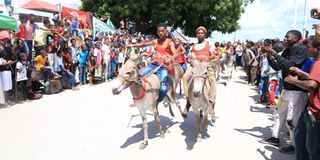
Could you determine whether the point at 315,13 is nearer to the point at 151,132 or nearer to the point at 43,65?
the point at 151,132

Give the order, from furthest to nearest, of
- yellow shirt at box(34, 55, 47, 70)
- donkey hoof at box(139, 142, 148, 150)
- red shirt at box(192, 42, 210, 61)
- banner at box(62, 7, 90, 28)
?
→ banner at box(62, 7, 90, 28) → yellow shirt at box(34, 55, 47, 70) → red shirt at box(192, 42, 210, 61) → donkey hoof at box(139, 142, 148, 150)

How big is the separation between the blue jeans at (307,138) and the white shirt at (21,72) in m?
8.97

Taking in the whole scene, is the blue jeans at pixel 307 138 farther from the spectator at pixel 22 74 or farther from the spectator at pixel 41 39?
the spectator at pixel 41 39

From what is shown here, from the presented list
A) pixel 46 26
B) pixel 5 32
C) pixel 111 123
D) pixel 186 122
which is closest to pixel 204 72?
pixel 186 122

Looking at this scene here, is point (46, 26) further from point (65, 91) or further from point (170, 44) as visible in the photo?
point (170, 44)

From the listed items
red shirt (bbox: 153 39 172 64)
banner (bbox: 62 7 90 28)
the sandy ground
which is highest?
banner (bbox: 62 7 90 28)

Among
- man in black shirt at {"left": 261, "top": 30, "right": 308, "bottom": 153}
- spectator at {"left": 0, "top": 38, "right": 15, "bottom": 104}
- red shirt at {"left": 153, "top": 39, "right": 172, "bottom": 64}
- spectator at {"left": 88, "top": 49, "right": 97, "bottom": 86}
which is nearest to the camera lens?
man in black shirt at {"left": 261, "top": 30, "right": 308, "bottom": 153}

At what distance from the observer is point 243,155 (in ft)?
19.9

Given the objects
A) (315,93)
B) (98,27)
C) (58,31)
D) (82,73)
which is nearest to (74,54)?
(82,73)

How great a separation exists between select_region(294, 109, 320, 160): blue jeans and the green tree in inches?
1135

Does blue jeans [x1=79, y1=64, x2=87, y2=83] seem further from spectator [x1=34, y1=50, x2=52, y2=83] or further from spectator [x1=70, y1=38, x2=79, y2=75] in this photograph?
spectator [x1=34, y1=50, x2=52, y2=83]

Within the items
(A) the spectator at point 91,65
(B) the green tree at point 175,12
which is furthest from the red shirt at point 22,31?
(B) the green tree at point 175,12

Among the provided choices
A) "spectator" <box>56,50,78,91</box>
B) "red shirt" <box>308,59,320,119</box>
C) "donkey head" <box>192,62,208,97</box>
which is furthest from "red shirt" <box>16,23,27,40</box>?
"red shirt" <box>308,59,320,119</box>

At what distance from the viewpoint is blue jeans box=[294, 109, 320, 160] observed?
13.0 feet
